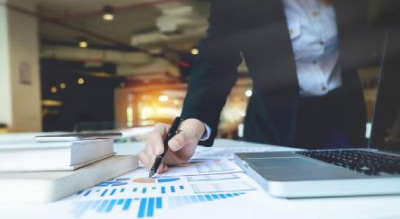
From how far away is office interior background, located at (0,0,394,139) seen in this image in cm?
485

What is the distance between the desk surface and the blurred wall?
519 cm

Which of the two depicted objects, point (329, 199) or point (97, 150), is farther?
point (97, 150)

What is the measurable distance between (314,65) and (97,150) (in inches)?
33.4

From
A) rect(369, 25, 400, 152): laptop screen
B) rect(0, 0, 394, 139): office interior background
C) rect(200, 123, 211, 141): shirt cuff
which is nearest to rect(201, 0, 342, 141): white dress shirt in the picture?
rect(369, 25, 400, 152): laptop screen

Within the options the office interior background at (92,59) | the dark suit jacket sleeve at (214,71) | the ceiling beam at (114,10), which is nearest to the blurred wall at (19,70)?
the office interior background at (92,59)

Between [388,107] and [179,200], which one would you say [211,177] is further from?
[388,107]

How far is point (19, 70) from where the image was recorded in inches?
201

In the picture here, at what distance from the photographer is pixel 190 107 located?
2.72 feet

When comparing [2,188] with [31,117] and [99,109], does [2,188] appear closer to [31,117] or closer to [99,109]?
[31,117]

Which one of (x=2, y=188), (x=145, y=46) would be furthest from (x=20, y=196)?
(x=145, y=46)

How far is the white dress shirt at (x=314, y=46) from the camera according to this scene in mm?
1137

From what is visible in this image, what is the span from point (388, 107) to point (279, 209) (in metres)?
0.53

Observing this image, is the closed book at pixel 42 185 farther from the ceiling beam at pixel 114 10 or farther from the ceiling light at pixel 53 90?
the ceiling light at pixel 53 90

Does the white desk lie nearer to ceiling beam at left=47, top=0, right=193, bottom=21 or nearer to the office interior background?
the office interior background
